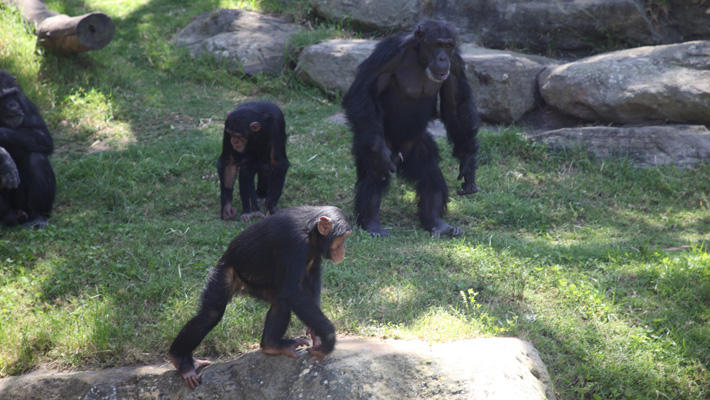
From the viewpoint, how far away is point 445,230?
6.25m

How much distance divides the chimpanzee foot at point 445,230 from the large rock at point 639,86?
337cm

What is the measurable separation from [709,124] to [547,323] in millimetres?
5079

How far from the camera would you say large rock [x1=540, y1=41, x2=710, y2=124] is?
308 inches

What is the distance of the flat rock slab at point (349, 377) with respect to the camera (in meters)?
3.48

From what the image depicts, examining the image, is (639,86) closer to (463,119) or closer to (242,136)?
(463,119)

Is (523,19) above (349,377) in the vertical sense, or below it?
above

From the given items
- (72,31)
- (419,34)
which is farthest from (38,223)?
(419,34)

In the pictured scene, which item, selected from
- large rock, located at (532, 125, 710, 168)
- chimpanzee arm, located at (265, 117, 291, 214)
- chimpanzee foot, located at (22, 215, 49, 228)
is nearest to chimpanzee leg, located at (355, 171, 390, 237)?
chimpanzee arm, located at (265, 117, 291, 214)

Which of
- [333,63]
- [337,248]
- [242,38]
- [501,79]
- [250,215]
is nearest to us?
[337,248]

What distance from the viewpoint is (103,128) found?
876 cm

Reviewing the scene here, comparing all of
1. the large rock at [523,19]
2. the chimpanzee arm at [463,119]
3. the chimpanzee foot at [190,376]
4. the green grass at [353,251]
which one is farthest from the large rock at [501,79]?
the chimpanzee foot at [190,376]

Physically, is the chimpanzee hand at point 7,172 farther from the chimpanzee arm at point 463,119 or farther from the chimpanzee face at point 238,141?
the chimpanzee arm at point 463,119

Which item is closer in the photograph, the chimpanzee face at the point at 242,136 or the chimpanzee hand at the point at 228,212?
the chimpanzee face at the point at 242,136

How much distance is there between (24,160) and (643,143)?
7.24m
